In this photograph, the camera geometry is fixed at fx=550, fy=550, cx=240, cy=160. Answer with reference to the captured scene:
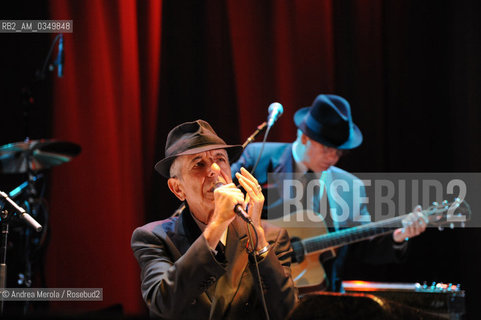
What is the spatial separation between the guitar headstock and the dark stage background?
401mm

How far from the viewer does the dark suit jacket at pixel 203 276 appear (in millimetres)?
1802

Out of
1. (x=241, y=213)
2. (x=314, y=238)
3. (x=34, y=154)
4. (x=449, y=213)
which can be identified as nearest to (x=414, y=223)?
(x=449, y=213)

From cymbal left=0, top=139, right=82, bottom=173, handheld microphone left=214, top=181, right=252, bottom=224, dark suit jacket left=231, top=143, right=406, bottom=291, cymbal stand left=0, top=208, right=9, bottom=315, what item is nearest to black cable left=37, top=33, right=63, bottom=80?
cymbal left=0, top=139, right=82, bottom=173

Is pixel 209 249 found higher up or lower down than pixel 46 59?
lower down

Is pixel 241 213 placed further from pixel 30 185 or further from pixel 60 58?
pixel 60 58

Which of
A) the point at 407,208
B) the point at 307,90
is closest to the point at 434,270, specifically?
the point at 407,208

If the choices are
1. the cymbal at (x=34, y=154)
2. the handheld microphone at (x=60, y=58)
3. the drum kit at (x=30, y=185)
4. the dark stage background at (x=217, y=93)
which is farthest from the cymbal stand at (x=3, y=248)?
the handheld microphone at (x=60, y=58)

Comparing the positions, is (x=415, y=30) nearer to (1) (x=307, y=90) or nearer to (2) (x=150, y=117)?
(1) (x=307, y=90)

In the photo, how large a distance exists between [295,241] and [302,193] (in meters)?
0.34

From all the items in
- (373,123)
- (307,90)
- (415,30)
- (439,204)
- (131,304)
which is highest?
(415,30)

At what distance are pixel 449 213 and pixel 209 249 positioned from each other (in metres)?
2.10

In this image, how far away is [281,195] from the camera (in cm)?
382

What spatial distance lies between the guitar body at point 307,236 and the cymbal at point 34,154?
141 centimetres

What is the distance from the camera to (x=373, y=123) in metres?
3.96
